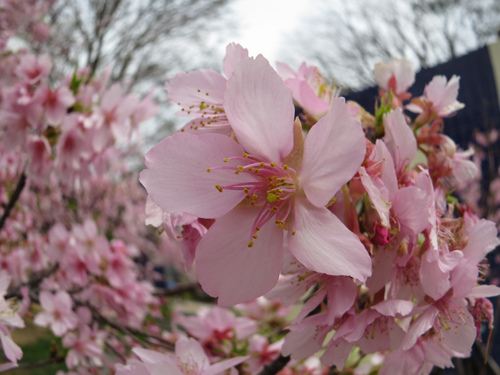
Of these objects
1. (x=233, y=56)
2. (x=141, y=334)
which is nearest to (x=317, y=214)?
(x=233, y=56)

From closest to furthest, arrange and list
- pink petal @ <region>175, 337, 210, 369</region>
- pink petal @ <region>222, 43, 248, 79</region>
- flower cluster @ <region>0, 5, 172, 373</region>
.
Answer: pink petal @ <region>222, 43, 248, 79</region> → pink petal @ <region>175, 337, 210, 369</region> → flower cluster @ <region>0, 5, 172, 373</region>

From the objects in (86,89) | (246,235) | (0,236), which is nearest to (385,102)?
(246,235)

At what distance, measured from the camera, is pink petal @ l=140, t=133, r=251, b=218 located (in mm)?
405

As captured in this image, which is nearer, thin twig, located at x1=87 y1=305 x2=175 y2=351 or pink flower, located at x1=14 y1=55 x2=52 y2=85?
thin twig, located at x1=87 y1=305 x2=175 y2=351

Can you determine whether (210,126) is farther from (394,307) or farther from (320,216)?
(394,307)

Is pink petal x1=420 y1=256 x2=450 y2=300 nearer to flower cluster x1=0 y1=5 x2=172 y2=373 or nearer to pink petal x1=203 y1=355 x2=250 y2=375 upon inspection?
pink petal x1=203 y1=355 x2=250 y2=375

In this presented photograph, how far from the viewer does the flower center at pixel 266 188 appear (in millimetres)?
430

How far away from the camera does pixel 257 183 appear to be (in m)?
0.44

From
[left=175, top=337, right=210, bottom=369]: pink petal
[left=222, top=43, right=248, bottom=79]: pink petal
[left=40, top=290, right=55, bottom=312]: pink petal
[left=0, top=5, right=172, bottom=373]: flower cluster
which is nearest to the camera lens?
[left=222, top=43, right=248, bottom=79]: pink petal

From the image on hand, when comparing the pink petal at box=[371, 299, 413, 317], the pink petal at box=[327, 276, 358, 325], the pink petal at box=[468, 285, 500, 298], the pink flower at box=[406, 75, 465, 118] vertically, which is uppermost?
the pink flower at box=[406, 75, 465, 118]

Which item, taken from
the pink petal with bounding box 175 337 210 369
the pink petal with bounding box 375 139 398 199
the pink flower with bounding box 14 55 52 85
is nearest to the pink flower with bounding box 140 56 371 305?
the pink petal with bounding box 375 139 398 199

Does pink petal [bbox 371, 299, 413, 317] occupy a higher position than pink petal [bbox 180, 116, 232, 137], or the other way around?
pink petal [bbox 180, 116, 232, 137]

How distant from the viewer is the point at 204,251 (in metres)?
0.42

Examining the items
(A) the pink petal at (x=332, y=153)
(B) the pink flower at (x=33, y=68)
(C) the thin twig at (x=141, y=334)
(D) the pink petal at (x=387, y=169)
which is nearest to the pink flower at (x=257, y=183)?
(A) the pink petal at (x=332, y=153)
